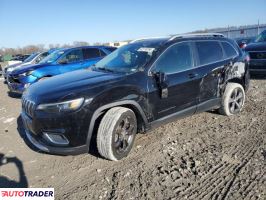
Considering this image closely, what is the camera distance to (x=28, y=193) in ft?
7.69

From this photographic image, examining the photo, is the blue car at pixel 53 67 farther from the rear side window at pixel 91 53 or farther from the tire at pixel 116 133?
the tire at pixel 116 133

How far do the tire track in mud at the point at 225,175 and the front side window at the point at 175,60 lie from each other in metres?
1.56

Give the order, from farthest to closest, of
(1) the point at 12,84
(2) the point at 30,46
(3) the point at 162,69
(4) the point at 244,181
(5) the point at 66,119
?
1. (2) the point at 30,46
2. (1) the point at 12,84
3. (3) the point at 162,69
4. (5) the point at 66,119
5. (4) the point at 244,181

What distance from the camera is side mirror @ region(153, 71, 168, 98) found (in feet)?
13.8

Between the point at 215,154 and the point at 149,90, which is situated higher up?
the point at 149,90

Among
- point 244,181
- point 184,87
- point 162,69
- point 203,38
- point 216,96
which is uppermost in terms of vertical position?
point 203,38

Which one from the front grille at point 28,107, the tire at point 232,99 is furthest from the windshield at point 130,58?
the tire at point 232,99

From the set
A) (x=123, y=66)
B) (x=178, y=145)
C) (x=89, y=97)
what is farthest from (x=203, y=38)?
(x=89, y=97)

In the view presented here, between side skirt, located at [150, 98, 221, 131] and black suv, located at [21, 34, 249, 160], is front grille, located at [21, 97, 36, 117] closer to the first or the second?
black suv, located at [21, 34, 249, 160]

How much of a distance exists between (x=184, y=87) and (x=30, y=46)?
69245 millimetres

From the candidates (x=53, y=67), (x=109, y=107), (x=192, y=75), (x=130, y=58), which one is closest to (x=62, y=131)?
(x=109, y=107)

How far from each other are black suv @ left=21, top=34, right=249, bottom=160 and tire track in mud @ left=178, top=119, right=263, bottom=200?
1.07 metres

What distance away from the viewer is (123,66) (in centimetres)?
455

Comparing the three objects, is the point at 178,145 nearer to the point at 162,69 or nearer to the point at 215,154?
the point at 215,154
